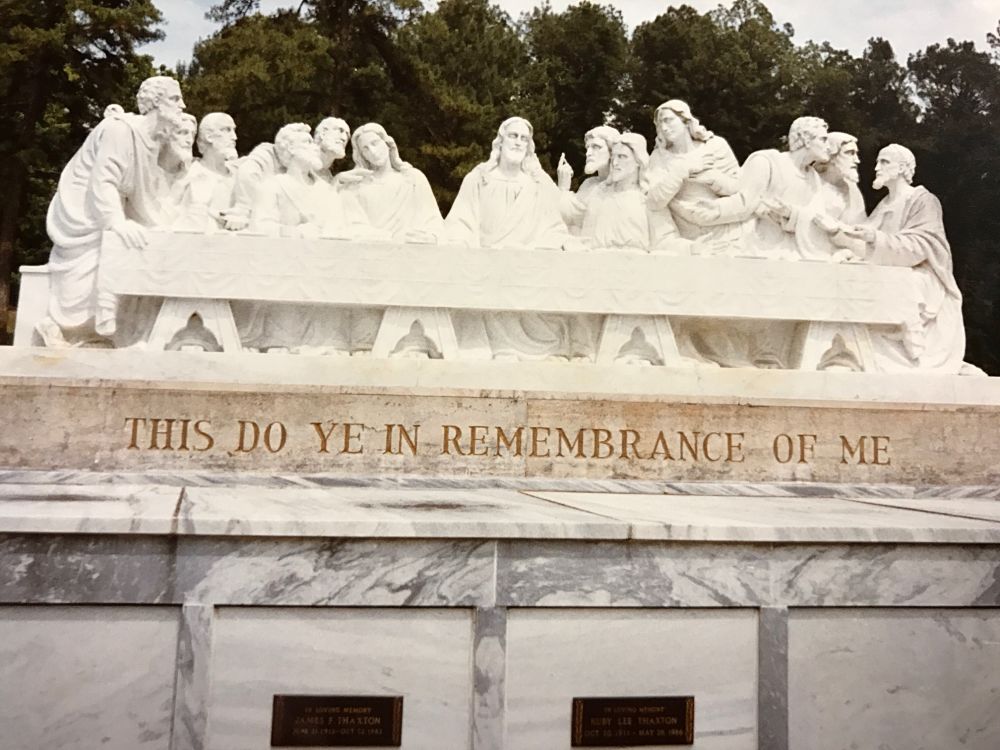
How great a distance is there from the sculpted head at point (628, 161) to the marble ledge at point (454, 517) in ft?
9.87

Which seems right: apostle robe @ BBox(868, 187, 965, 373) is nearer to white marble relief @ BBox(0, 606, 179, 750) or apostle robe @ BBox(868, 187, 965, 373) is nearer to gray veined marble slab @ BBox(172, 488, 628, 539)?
gray veined marble slab @ BBox(172, 488, 628, 539)

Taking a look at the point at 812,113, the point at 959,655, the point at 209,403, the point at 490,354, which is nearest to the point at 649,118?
the point at 812,113

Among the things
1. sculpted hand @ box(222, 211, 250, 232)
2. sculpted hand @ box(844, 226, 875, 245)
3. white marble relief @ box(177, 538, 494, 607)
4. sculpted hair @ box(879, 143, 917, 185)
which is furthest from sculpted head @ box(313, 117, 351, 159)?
sculpted hair @ box(879, 143, 917, 185)

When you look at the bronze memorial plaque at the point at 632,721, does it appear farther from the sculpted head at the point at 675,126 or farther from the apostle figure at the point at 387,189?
the sculpted head at the point at 675,126

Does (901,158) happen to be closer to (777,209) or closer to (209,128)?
(777,209)

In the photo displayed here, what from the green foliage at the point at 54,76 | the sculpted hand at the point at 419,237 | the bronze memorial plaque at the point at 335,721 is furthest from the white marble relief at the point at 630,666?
the green foliage at the point at 54,76

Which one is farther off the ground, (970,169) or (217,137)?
(970,169)

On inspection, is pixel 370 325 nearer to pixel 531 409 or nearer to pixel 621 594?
pixel 531 409

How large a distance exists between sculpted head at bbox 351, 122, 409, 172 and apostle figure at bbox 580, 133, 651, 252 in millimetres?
1558

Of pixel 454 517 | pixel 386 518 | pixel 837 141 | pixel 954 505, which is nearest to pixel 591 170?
pixel 837 141

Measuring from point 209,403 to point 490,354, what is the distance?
198 cm

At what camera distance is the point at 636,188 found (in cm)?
685

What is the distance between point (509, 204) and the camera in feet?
22.0

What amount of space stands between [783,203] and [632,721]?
4567 millimetres
